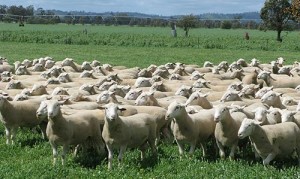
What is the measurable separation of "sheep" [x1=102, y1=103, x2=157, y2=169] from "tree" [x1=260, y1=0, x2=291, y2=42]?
181ft

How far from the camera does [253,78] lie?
1717 centimetres

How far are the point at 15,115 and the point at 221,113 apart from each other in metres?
4.63

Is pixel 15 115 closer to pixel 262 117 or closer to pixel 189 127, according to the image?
pixel 189 127

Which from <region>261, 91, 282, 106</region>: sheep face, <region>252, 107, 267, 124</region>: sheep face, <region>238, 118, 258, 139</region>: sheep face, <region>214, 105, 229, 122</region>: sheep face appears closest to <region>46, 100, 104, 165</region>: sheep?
<region>214, 105, 229, 122</region>: sheep face

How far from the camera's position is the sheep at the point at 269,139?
9000 mm

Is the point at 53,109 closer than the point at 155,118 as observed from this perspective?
Yes

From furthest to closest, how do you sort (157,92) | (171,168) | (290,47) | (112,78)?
(290,47)
(112,78)
(157,92)
(171,168)

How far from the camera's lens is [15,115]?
11.1m

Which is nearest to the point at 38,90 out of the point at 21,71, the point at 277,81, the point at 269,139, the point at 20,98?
the point at 20,98

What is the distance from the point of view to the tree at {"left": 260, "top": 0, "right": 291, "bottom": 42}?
62375mm

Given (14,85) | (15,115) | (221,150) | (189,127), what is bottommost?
(221,150)

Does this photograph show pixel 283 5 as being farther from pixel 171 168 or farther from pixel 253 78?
pixel 171 168

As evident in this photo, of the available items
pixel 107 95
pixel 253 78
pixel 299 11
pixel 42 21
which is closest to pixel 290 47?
pixel 299 11

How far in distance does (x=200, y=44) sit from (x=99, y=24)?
261 ft
